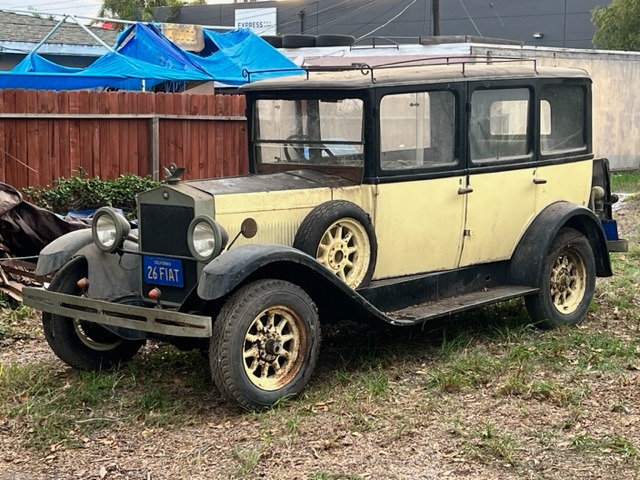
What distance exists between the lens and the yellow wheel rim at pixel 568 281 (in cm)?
740

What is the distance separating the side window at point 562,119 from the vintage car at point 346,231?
0.6 inches

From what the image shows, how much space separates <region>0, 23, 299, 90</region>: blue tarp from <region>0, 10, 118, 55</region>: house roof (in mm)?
7053

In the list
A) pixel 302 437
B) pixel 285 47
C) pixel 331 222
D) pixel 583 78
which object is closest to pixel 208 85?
pixel 285 47

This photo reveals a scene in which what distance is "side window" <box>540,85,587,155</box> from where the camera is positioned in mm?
7465

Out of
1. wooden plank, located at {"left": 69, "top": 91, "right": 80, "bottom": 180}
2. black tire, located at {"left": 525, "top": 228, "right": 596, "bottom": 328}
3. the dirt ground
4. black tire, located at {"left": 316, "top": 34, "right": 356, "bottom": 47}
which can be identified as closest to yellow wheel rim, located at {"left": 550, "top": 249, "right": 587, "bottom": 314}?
black tire, located at {"left": 525, "top": 228, "right": 596, "bottom": 328}

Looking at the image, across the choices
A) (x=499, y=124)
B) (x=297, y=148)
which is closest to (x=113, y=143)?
(x=297, y=148)

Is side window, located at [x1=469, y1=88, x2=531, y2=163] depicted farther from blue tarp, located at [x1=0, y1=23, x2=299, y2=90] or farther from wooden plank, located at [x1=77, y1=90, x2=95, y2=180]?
blue tarp, located at [x1=0, y1=23, x2=299, y2=90]

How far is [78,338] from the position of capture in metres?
6.30

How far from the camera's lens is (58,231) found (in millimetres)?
8648

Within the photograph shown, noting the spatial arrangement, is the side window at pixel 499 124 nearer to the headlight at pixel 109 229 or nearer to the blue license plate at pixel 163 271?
the blue license plate at pixel 163 271

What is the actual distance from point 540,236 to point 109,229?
314 centimetres

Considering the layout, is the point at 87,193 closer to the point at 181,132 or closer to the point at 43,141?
the point at 43,141

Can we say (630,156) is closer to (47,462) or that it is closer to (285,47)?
(285,47)

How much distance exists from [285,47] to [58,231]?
15.8 m
